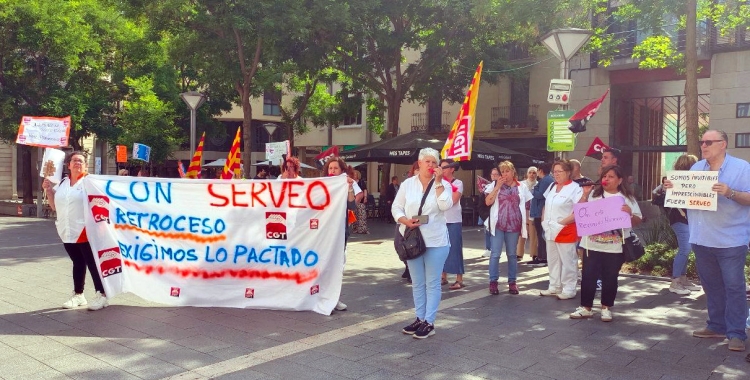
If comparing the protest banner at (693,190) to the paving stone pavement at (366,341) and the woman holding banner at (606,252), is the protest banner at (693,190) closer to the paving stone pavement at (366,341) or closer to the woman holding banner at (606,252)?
the woman holding banner at (606,252)

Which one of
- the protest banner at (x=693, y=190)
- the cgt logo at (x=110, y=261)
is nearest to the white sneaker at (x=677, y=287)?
the protest banner at (x=693, y=190)

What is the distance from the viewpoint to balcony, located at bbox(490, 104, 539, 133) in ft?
86.0

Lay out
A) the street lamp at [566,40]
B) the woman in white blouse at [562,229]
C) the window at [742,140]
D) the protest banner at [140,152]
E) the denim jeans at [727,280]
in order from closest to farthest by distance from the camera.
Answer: the denim jeans at [727,280] → the woman in white blouse at [562,229] → the street lamp at [566,40] → the window at [742,140] → the protest banner at [140,152]

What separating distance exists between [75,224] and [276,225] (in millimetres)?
2136

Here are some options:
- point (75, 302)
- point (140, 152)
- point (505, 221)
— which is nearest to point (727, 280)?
point (505, 221)

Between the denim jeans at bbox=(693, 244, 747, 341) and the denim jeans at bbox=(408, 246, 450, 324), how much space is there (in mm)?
2301

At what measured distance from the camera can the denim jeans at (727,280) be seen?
5.61 meters

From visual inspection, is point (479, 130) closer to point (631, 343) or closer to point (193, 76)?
point (193, 76)

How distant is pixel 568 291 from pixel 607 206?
168 cm

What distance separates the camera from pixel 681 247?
26.5 feet

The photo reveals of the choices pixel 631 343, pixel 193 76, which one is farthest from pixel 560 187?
pixel 193 76

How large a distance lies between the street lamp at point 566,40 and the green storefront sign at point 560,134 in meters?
1.20

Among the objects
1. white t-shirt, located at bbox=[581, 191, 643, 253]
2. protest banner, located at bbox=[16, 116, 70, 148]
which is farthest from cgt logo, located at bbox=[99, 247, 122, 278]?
protest banner, located at bbox=[16, 116, 70, 148]

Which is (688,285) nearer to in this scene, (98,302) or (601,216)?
(601,216)
